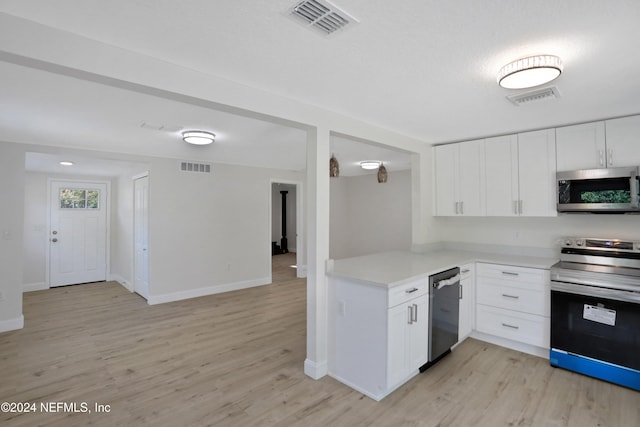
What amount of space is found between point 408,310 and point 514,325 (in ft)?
5.04

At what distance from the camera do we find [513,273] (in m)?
3.29

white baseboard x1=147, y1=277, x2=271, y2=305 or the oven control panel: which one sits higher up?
the oven control panel

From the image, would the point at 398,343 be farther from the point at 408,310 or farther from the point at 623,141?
the point at 623,141

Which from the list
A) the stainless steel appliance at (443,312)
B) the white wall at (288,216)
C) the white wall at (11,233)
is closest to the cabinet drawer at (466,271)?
the stainless steel appliance at (443,312)

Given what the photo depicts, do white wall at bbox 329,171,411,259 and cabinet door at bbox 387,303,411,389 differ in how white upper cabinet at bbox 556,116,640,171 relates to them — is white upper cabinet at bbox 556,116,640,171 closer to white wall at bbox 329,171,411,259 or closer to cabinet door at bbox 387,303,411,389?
cabinet door at bbox 387,303,411,389

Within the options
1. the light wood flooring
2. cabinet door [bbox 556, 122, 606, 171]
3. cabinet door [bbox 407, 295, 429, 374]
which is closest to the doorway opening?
the light wood flooring

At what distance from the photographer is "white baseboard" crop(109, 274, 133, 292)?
598cm

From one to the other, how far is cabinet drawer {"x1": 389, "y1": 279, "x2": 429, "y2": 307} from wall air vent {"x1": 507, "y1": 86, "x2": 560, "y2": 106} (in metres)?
1.69

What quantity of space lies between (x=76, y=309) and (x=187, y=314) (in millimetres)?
1929

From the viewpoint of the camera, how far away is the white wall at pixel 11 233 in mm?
3900

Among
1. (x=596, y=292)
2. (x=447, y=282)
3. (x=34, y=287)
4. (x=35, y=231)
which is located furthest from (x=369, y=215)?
(x=34, y=287)

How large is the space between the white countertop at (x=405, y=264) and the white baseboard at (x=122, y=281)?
479 centimetres

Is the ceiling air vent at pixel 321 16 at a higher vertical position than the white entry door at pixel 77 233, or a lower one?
higher

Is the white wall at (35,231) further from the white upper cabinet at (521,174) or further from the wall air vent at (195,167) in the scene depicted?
the white upper cabinet at (521,174)
